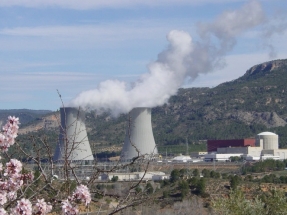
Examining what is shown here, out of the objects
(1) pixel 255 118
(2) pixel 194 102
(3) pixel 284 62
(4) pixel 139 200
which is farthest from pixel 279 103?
(4) pixel 139 200

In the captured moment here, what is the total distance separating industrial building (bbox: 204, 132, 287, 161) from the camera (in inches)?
2635

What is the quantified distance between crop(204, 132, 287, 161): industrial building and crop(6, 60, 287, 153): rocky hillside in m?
10.3

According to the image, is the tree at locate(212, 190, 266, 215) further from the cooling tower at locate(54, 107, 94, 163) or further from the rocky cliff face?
the rocky cliff face

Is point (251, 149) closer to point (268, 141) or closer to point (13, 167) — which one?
point (268, 141)

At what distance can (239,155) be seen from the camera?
227 feet

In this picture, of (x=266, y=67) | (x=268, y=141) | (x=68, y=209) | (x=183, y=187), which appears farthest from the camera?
(x=266, y=67)

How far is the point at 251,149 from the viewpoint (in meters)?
70.2

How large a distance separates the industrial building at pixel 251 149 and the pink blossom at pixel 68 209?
6038cm

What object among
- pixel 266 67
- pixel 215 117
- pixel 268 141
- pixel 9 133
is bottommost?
pixel 9 133

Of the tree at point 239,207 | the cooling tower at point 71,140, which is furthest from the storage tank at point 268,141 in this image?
the tree at point 239,207

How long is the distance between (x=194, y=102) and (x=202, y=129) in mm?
16859

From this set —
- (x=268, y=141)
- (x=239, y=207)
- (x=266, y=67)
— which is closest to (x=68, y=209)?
(x=239, y=207)

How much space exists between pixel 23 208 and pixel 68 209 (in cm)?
39

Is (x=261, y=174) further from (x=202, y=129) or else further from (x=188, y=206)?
(x=202, y=129)
